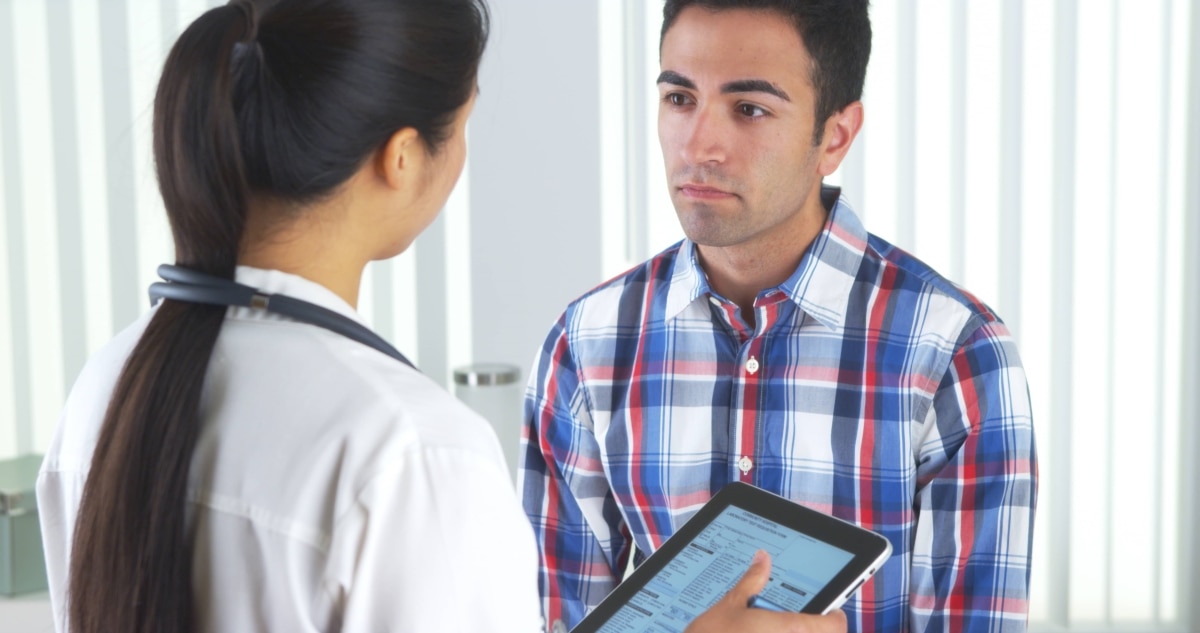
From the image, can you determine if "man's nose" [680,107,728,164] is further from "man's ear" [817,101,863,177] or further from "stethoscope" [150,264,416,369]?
"stethoscope" [150,264,416,369]

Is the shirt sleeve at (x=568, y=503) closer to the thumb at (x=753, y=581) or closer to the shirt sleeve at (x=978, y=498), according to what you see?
the shirt sleeve at (x=978, y=498)

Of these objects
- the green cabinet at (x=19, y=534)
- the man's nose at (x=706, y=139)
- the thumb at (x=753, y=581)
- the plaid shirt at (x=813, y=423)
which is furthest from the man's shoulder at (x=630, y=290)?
the green cabinet at (x=19, y=534)

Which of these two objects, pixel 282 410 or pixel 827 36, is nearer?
pixel 282 410

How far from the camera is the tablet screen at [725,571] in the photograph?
3.45ft

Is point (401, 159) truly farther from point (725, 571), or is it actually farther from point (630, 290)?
point (630, 290)

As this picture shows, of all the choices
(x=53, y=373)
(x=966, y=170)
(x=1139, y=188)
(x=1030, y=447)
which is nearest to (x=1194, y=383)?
(x=1139, y=188)

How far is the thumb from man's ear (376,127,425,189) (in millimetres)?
441

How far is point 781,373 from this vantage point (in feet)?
4.74

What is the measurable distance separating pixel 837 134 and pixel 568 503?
606mm

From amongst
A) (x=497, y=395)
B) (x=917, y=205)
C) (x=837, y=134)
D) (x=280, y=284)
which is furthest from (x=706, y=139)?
(x=917, y=205)

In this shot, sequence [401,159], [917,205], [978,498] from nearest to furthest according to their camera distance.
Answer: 1. [401,159]
2. [978,498]
3. [917,205]

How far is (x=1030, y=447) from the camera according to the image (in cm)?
133

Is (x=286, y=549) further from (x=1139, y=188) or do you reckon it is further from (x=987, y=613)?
(x=1139, y=188)

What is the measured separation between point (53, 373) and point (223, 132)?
2152 mm
